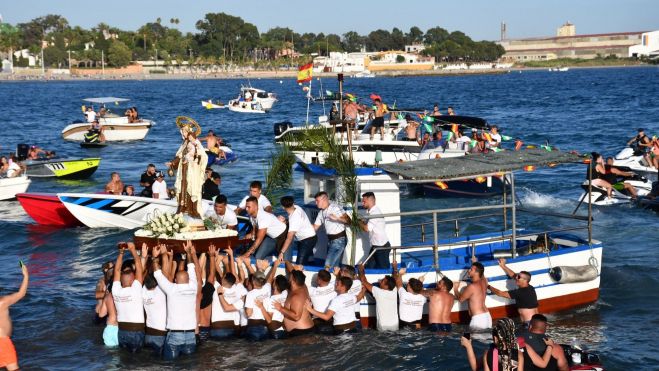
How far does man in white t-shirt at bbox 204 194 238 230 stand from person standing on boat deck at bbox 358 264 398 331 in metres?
2.59

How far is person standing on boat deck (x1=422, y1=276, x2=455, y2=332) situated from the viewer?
1528 centimetres

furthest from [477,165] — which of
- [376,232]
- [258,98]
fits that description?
[258,98]

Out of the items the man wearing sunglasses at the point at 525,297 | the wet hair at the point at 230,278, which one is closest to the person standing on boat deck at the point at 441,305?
the man wearing sunglasses at the point at 525,297

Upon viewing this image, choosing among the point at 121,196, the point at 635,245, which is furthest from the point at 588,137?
the point at 121,196

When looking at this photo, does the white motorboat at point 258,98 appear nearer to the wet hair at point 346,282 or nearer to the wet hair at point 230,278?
the wet hair at point 230,278

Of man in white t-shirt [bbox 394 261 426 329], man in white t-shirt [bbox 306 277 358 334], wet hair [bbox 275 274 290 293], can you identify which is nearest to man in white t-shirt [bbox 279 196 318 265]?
wet hair [bbox 275 274 290 293]

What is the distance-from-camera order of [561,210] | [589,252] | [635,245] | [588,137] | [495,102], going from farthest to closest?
[495,102] < [588,137] < [561,210] < [635,245] < [589,252]

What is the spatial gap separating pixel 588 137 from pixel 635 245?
33.6 meters

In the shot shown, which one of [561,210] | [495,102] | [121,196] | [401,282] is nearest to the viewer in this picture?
[401,282]

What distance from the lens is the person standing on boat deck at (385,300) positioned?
49.4 feet

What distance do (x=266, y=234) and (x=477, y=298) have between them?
150 inches

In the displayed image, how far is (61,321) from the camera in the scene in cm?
1725

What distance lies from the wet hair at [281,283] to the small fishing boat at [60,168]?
76.0 ft

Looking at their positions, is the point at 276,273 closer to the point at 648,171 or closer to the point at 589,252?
the point at 589,252
